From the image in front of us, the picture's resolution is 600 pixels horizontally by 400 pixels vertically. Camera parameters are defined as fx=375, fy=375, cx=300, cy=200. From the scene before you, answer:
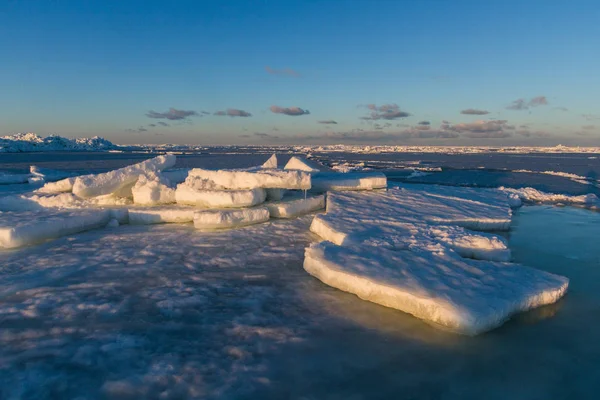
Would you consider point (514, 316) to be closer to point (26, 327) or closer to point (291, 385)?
point (291, 385)

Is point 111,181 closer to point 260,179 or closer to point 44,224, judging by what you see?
point 44,224

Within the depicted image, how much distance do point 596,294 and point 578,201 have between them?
895 centimetres

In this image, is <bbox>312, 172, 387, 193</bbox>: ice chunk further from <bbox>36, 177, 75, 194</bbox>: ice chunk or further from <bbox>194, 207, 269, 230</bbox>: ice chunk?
<bbox>36, 177, 75, 194</bbox>: ice chunk

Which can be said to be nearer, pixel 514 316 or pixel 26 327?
pixel 26 327

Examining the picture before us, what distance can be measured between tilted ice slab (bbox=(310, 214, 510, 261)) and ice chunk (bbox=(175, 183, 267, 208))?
5.99ft

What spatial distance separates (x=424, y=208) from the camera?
8.61 m

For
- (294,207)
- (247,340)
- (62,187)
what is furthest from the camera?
(62,187)

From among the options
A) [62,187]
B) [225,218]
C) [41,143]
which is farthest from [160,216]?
[41,143]

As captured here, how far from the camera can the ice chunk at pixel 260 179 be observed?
8156mm

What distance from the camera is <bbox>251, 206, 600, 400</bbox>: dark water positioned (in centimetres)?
287

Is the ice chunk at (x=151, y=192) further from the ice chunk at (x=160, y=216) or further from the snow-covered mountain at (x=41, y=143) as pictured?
the snow-covered mountain at (x=41, y=143)

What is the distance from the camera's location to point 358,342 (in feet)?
11.4

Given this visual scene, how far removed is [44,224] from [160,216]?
213cm

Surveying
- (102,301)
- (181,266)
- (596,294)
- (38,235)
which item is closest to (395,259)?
(596,294)
